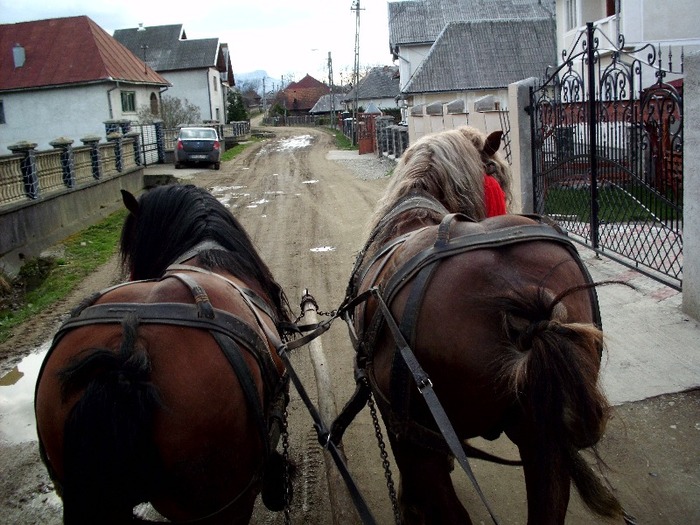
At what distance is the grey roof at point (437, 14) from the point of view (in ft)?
136

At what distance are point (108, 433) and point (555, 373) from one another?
142cm

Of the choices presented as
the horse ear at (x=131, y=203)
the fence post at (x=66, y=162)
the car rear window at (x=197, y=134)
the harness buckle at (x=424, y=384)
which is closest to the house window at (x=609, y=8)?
the car rear window at (x=197, y=134)

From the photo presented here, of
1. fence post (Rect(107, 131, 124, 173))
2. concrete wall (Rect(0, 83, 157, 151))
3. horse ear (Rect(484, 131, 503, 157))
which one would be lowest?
horse ear (Rect(484, 131, 503, 157))

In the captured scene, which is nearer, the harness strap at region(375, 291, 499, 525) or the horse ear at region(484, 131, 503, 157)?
the harness strap at region(375, 291, 499, 525)

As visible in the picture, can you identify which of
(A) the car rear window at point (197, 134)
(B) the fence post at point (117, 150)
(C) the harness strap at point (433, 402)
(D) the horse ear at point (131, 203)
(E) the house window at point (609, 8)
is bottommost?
(C) the harness strap at point (433, 402)

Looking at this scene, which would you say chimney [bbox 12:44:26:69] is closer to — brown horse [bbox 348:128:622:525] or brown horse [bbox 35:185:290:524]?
brown horse [bbox 35:185:290:524]

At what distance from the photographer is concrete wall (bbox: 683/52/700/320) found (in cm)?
518

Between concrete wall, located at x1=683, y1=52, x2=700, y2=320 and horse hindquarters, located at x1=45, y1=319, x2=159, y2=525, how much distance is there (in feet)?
15.1

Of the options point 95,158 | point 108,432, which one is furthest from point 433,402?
point 95,158

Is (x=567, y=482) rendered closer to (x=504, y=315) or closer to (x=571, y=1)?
(x=504, y=315)

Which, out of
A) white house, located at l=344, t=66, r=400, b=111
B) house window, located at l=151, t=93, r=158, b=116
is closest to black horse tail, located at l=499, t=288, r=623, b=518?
house window, located at l=151, t=93, r=158, b=116

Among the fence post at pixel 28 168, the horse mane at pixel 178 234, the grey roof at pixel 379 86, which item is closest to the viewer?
the horse mane at pixel 178 234

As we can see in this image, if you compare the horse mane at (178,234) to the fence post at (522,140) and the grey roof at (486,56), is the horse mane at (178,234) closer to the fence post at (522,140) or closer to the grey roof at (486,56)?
the fence post at (522,140)

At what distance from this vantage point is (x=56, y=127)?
34.1 m
